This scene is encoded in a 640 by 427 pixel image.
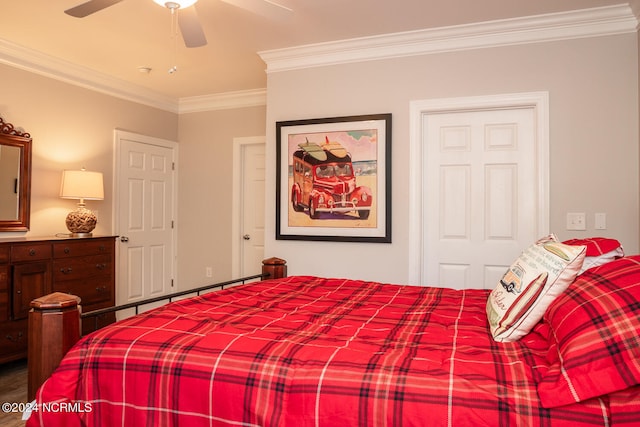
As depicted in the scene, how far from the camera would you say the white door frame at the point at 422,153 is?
10.0ft

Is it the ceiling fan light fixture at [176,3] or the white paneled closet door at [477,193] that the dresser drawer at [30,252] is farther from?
the white paneled closet door at [477,193]

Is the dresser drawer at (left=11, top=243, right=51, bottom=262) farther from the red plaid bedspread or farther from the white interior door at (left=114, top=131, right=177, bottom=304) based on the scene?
the red plaid bedspread

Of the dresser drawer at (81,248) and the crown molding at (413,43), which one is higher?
the crown molding at (413,43)

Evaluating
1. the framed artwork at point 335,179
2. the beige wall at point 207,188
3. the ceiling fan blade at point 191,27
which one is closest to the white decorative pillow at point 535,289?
the framed artwork at point 335,179

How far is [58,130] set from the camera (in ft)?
12.9

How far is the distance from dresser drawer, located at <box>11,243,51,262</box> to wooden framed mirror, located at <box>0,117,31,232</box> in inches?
14.7

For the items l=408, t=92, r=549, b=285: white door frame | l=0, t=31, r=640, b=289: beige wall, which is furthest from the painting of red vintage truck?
l=408, t=92, r=549, b=285: white door frame

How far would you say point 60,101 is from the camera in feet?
12.9

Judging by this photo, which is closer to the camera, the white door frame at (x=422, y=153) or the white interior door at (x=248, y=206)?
the white door frame at (x=422, y=153)

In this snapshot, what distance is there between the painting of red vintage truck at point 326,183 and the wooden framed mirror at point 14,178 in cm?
222

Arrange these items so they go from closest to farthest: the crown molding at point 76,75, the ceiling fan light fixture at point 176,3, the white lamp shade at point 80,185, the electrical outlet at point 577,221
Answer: the ceiling fan light fixture at point 176,3 < the electrical outlet at point 577,221 < the crown molding at point 76,75 < the white lamp shade at point 80,185

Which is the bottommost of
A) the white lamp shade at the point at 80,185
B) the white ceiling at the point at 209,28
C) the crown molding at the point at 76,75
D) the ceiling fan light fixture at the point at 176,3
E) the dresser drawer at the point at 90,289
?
the dresser drawer at the point at 90,289

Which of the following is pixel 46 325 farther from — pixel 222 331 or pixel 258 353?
pixel 258 353

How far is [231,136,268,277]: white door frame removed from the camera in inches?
194
